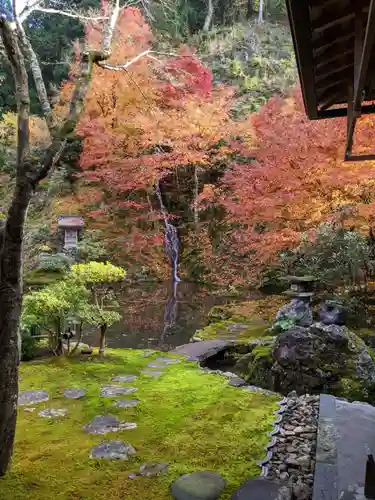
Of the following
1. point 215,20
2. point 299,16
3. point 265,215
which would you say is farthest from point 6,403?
point 215,20

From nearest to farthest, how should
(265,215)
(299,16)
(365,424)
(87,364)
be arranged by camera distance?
(299,16) < (365,424) < (87,364) < (265,215)

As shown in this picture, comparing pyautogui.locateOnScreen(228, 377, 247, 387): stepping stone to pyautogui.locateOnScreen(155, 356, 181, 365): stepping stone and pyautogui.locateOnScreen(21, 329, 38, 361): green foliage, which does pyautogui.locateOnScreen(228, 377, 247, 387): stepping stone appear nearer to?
pyautogui.locateOnScreen(155, 356, 181, 365): stepping stone

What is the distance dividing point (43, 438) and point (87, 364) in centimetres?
255

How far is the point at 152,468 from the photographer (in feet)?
11.5

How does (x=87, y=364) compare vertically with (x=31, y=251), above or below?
below

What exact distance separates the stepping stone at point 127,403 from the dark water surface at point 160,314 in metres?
4.17

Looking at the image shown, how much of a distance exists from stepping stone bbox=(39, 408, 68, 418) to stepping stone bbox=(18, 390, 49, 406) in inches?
12.8

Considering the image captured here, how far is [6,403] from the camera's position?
3111 mm

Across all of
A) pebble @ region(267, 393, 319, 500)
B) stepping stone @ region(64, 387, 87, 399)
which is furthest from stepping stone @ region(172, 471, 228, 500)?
stepping stone @ region(64, 387, 87, 399)

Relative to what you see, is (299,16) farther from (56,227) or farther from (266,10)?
(266,10)

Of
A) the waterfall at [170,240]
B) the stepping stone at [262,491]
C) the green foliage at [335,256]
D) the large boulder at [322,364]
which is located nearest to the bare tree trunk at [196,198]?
the waterfall at [170,240]

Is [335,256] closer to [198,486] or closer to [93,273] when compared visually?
[93,273]

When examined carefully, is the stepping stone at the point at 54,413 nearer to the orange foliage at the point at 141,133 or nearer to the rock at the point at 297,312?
the rock at the point at 297,312

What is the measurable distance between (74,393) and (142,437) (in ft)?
4.92
